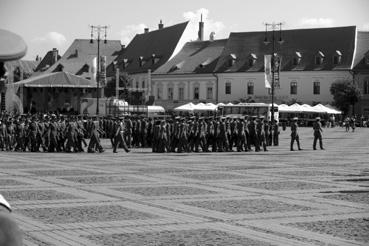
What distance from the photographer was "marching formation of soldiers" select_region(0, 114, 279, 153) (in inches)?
1210

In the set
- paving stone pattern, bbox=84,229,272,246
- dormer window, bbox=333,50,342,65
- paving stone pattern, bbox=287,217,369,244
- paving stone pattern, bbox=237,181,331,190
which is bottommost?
paving stone pattern, bbox=287,217,369,244

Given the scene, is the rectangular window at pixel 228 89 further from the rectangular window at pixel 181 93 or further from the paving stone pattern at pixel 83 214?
the paving stone pattern at pixel 83 214

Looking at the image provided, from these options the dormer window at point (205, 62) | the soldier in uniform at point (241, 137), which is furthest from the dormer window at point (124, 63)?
the soldier in uniform at point (241, 137)

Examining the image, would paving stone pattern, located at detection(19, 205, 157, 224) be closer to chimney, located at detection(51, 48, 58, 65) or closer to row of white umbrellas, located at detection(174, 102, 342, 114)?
row of white umbrellas, located at detection(174, 102, 342, 114)

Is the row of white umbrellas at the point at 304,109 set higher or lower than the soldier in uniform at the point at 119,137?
higher

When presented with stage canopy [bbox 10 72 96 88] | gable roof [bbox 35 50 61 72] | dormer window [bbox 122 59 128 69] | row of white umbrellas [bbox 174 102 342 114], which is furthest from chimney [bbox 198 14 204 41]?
stage canopy [bbox 10 72 96 88]

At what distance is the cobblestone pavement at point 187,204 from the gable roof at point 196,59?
230 ft

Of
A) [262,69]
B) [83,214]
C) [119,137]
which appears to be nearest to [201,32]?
[262,69]

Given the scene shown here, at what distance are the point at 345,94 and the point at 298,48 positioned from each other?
12.7 meters

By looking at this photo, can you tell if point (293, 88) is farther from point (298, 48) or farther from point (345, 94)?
point (345, 94)

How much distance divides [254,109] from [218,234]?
193 ft

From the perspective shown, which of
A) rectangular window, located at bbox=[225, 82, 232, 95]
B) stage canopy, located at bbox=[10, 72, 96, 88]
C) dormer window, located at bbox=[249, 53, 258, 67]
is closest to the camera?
stage canopy, located at bbox=[10, 72, 96, 88]

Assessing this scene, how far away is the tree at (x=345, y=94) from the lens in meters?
73.8

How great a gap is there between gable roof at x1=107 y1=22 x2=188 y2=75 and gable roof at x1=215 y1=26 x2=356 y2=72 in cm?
970
